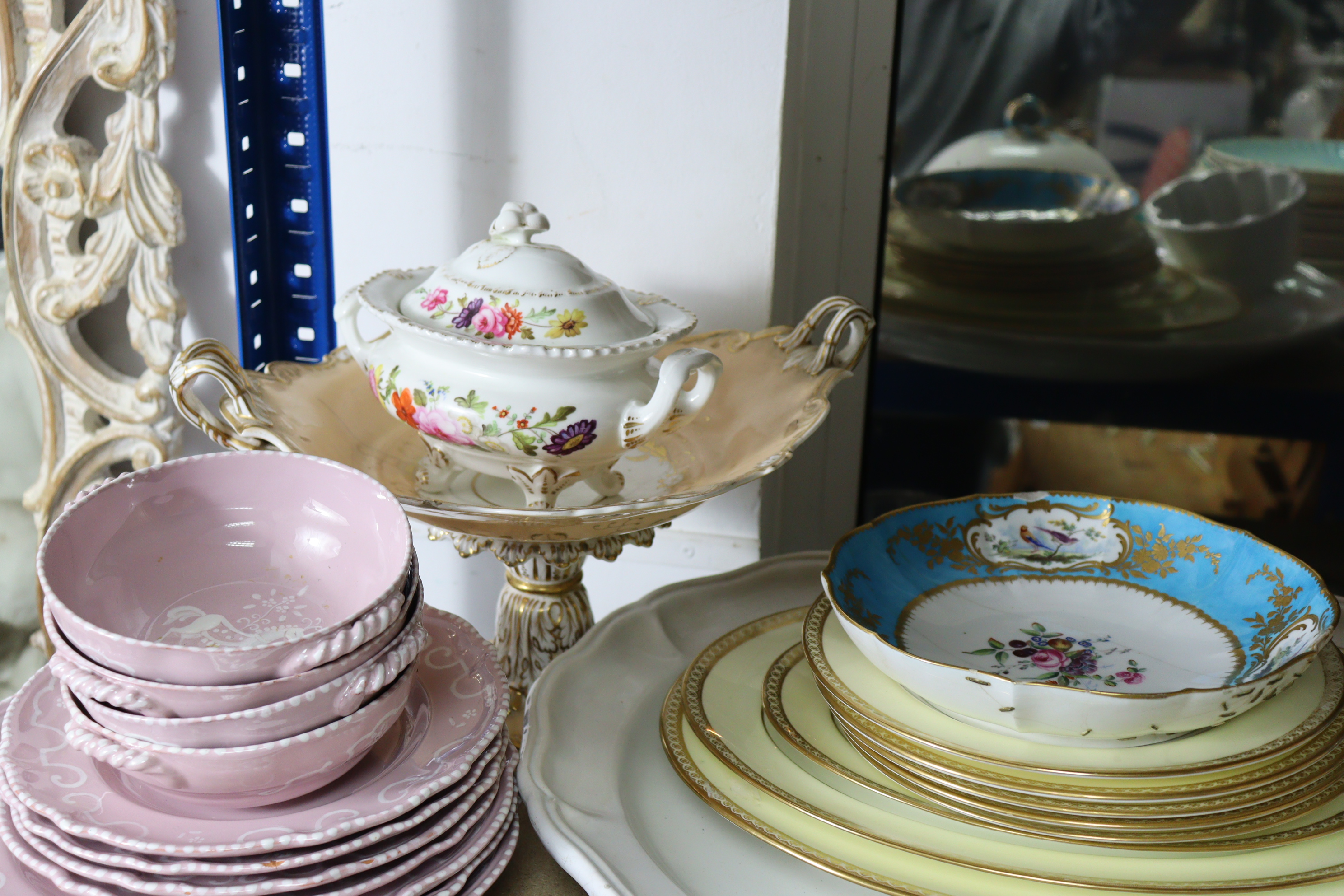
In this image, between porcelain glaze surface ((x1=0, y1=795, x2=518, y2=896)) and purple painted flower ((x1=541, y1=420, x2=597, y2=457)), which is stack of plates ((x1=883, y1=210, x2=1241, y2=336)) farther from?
porcelain glaze surface ((x1=0, y1=795, x2=518, y2=896))

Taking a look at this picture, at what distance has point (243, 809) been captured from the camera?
0.46 meters

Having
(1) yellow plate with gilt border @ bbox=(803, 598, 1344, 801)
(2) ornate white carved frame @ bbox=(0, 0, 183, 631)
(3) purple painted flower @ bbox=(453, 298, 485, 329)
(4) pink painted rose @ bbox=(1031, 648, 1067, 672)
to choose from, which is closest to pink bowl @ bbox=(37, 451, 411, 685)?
(3) purple painted flower @ bbox=(453, 298, 485, 329)

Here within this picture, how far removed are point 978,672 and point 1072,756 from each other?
6cm

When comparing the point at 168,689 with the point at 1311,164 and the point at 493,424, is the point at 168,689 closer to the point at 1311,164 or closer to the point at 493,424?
the point at 493,424

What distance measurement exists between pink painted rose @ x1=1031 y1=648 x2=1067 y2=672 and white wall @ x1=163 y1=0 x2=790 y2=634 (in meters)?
0.36

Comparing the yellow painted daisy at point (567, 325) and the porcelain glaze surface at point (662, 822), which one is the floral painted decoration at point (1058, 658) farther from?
the yellow painted daisy at point (567, 325)

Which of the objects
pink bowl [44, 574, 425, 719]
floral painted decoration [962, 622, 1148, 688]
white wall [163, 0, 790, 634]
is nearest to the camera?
pink bowl [44, 574, 425, 719]

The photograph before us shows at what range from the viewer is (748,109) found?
0.81 meters

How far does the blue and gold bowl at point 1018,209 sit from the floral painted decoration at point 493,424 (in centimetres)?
69

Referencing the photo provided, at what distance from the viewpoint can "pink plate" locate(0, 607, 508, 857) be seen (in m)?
0.44

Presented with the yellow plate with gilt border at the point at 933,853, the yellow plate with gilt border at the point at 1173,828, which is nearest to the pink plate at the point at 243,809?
the yellow plate with gilt border at the point at 933,853

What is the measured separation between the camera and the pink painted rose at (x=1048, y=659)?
584 mm

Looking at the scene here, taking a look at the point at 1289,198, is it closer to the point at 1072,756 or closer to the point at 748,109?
the point at 748,109

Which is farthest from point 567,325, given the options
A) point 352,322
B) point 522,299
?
point 352,322
